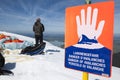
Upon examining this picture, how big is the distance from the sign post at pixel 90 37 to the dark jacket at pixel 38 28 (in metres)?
9.16

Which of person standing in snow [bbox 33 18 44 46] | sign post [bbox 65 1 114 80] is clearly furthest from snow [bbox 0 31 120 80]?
sign post [bbox 65 1 114 80]

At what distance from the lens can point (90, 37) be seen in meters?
2.40

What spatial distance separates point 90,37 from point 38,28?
30.9 ft

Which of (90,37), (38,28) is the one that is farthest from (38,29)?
(90,37)

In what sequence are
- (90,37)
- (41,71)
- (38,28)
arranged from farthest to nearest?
(38,28) → (41,71) → (90,37)

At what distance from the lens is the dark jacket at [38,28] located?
11.7 metres

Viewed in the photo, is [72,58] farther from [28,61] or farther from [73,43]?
[28,61]

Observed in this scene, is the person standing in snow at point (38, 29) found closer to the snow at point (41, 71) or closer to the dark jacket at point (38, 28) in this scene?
the dark jacket at point (38, 28)

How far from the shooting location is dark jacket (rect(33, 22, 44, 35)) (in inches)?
460

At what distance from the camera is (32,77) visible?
6.95 m

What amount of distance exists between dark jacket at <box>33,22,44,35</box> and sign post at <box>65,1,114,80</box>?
9160mm

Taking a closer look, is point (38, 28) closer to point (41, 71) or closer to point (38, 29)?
point (38, 29)

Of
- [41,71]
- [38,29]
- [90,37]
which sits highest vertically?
[38,29]

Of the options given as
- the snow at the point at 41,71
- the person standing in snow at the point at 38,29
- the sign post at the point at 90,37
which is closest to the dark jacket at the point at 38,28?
the person standing in snow at the point at 38,29
